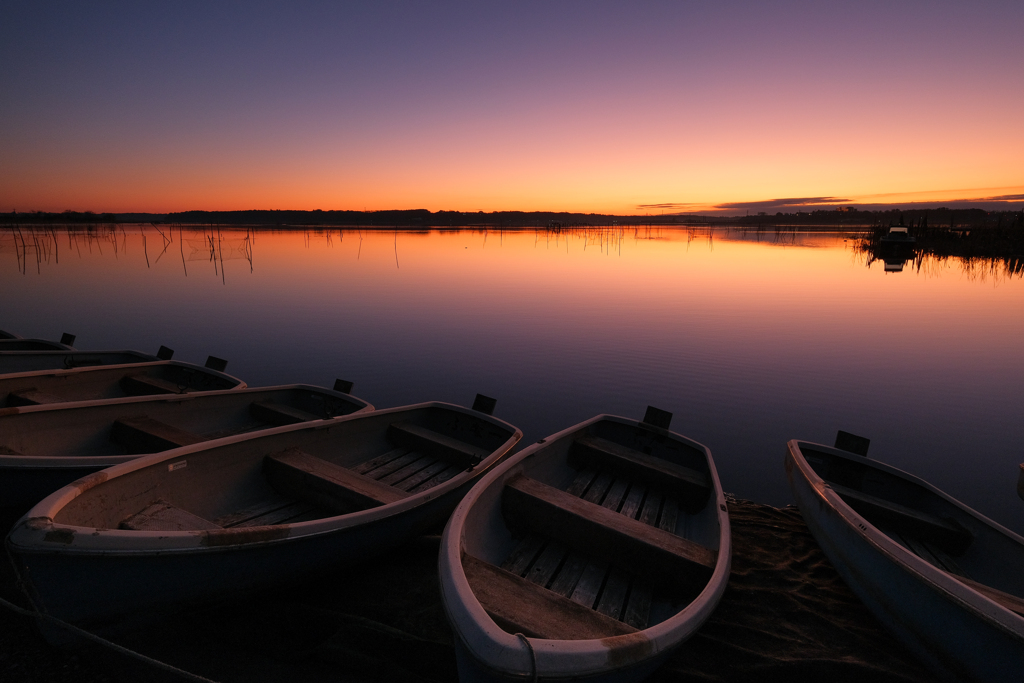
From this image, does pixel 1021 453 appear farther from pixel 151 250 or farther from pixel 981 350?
pixel 151 250

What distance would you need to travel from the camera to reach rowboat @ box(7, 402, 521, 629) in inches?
126

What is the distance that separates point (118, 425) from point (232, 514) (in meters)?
2.52

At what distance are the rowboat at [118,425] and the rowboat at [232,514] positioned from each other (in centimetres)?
90

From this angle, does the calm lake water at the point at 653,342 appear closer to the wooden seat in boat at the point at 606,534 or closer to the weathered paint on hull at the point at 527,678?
the wooden seat in boat at the point at 606,534

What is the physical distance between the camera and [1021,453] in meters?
7.99

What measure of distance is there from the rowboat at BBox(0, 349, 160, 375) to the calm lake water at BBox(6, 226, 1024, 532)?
2.61 m

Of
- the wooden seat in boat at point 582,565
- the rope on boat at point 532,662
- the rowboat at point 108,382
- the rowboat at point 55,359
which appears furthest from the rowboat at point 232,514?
the rowboat at point 55,359

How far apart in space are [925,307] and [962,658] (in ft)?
65.2

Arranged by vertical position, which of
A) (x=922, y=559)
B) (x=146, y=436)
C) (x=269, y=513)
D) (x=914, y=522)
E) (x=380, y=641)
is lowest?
(x=380, y=641)

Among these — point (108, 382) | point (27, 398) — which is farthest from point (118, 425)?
point (108, 382)

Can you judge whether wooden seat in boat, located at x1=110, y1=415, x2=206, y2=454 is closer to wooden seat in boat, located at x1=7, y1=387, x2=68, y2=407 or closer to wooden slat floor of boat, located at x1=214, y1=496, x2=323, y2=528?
wooden slat floor of boat, located at x1=214, y1=496, x2=323, y2=528

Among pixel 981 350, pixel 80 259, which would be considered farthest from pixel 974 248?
pixel 80 259

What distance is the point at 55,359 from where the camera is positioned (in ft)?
30.6

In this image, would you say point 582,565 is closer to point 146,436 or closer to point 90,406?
point 146,436
